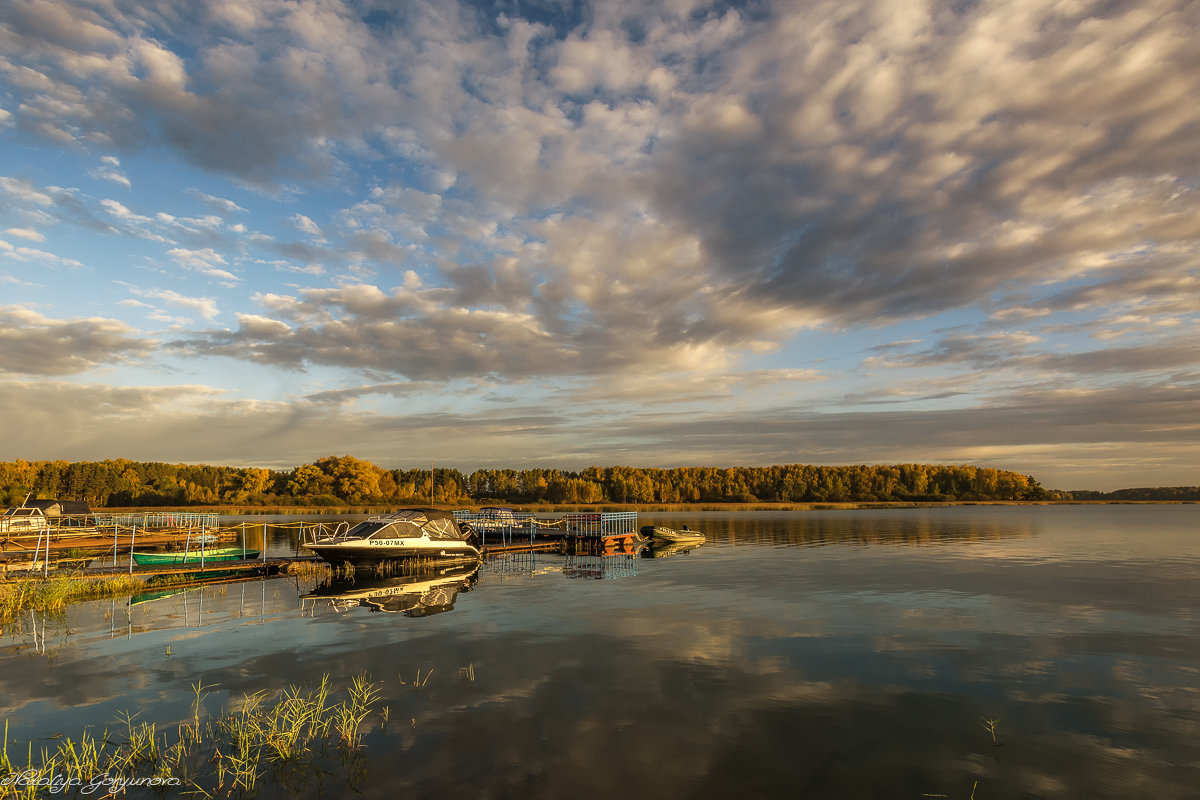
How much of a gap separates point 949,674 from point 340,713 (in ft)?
54.5

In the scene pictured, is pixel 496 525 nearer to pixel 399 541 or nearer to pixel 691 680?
pixel 399 541

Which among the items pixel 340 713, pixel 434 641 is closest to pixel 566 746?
pixel 340 713

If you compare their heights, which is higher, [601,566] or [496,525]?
[496,525]

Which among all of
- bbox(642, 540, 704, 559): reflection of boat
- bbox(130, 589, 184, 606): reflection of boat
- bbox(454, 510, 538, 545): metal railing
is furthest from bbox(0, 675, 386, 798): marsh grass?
bbox(454, 510, 538, 545): metal railing

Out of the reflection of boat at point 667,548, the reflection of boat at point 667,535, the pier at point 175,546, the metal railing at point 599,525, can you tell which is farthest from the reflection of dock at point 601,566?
the reflection of boat at point 667,535

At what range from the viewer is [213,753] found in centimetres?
1195

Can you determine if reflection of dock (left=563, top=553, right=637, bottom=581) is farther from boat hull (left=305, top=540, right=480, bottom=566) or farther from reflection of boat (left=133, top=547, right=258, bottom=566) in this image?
reflection of boat (left=133, top=547, right=258, bottom=566)

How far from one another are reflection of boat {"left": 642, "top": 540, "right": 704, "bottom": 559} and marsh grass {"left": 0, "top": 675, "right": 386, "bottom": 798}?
44.3 meters

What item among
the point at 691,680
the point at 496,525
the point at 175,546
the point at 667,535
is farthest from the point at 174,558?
the point at 667,535

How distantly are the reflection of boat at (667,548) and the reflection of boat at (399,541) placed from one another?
19.3 m

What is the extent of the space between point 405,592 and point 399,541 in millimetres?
7489

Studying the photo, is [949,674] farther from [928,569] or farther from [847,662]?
[928,569]

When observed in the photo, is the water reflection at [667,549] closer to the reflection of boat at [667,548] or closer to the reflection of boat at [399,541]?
the reflection of boat at [667,548]

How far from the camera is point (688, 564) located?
47719 mm
